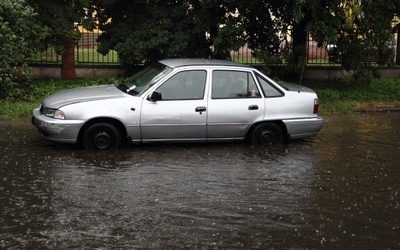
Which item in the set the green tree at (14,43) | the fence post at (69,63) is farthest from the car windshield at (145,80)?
the fence post at (69,63)

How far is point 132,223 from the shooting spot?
7.29 metres

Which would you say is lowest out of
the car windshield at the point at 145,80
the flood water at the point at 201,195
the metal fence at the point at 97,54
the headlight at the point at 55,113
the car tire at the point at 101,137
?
the flood water at the point at 201,195

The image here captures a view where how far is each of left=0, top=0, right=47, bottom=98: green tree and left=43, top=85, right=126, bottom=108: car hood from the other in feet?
13.2

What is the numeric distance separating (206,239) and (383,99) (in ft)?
37.6

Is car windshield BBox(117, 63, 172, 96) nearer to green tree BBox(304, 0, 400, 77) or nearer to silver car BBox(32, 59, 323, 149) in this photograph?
silver car BBox(32, 59, 323, 149)

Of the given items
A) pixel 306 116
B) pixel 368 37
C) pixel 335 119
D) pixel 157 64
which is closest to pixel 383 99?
pixel 368 37

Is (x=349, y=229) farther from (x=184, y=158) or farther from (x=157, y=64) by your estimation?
(x=157, y=64)

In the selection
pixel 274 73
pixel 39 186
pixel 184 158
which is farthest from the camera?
pixel 274 73

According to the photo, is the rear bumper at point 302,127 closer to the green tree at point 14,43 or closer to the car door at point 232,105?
the car door at point 232,105

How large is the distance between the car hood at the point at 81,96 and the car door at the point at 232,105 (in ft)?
5.02

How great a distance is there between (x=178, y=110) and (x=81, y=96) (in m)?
1.59

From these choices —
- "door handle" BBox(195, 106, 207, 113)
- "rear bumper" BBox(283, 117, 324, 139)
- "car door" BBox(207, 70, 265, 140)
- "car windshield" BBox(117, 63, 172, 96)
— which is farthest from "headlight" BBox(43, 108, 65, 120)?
"rear bumper" BBox(283, 117, 324, 139)

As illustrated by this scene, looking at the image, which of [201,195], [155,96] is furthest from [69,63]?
[201,195]

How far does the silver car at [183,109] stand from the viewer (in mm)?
10781
